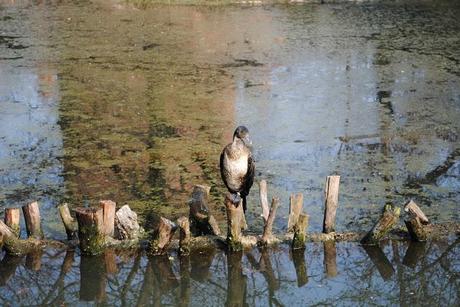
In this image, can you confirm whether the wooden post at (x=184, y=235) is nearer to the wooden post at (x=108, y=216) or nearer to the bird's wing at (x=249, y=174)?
the wooden post at (x=108, y=216)

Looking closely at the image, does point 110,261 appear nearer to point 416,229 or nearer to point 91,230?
point 91,230

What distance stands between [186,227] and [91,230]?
669 mm

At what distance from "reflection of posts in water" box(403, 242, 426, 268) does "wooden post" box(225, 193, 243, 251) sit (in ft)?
4.11

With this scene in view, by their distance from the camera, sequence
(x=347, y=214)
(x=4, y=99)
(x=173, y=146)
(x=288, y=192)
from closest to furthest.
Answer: (x=347, y=214), (x=288, y=192), (x=173, y=146), (x=4, y=99)

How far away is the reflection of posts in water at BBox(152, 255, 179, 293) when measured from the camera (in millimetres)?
5258

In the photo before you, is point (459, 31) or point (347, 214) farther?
point (459, 31)

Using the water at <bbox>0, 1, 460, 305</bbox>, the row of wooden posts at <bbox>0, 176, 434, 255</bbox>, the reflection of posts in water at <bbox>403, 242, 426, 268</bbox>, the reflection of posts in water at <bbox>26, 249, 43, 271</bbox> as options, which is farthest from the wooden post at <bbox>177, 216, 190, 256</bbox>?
the reflection of posts in water at <bbox>403, 242, 426, 268</bbox>

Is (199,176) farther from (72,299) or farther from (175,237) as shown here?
(72,299)

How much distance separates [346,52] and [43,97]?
525 cm

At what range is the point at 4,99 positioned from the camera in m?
9.90

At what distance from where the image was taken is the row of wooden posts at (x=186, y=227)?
5320 mm

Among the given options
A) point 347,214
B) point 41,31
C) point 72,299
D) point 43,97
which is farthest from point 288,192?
point 41,31

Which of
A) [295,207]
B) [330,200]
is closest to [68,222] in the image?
[295,207]

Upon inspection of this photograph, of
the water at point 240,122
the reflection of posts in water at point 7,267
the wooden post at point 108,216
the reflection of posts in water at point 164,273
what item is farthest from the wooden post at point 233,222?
the reflection of posts in water at point 7,267
